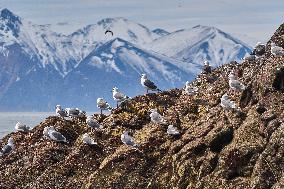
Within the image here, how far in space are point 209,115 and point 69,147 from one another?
36.6 feet

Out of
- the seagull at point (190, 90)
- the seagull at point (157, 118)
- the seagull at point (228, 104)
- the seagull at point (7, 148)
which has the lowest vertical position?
the seagull at point (7, 148)

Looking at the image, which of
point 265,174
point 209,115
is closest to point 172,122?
point 209,115

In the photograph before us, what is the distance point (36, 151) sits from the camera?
4484 cm

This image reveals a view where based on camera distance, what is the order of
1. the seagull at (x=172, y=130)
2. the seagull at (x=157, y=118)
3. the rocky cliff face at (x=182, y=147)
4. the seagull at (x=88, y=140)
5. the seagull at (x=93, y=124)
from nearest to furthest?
the rocky cliff face at (x=182, y=147) < the seagull at (x=172, y=130) < the seagull at (x=157, y=118) < the seagull at (x=88, y=140) < the seagull at (x=93, y=124)

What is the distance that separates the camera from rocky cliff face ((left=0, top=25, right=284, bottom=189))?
109 ft

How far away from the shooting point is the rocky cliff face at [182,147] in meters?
33.1

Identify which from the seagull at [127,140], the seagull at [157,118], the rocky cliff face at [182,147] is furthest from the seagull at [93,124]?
the seagull at [157,118]

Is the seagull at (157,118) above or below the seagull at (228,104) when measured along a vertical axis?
below

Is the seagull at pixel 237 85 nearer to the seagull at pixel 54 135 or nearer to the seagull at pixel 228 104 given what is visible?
the seagull at pixel 228 104

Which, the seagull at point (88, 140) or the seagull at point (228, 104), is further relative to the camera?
the seagull at point (88, 140)

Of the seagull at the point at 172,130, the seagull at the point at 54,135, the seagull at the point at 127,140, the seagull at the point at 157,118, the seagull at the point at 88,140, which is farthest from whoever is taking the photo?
the seagull at the point at 54,135

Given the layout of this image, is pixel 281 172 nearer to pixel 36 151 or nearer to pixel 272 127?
pixel 272 127

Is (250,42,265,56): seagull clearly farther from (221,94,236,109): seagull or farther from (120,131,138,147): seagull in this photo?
(120,131,138,147): seagull

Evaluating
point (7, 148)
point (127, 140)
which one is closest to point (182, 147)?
point (127, 140)
